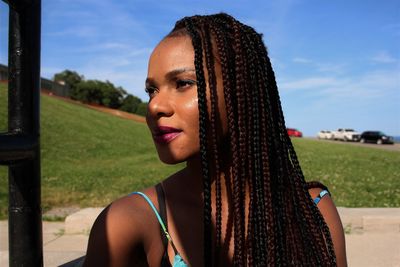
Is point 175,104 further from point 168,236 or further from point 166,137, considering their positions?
point 168,236

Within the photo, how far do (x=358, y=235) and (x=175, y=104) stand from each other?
3808mm

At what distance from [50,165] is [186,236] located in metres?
12.6

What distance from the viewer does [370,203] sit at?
23.1ft

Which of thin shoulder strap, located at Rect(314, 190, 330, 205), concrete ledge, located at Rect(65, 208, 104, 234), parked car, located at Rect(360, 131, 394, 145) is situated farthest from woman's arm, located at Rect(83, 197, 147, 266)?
parked car, located at Rect(360, 131, 394, 145)

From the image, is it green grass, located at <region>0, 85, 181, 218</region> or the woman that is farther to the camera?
green grass, located at <region>0, 85, 181, 218</region>

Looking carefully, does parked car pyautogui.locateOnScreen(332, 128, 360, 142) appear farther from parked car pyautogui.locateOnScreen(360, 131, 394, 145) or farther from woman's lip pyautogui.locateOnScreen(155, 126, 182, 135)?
woman's lip pyautogui.locateOnScreen(155, 126, 182, 135)

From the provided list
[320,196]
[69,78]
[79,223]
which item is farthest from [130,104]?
[320,196]

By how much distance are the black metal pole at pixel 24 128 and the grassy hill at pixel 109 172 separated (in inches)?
12.0

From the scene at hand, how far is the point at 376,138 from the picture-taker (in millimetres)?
39844

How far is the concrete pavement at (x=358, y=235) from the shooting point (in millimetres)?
3822

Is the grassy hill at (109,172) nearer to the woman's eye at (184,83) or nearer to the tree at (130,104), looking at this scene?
the woman's eye at (184,83)

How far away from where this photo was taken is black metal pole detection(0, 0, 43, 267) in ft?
3.63

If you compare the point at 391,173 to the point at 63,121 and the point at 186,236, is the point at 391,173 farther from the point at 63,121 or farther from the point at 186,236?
the point at 63,121

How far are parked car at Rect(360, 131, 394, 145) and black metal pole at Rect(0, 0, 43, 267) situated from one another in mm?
41414
